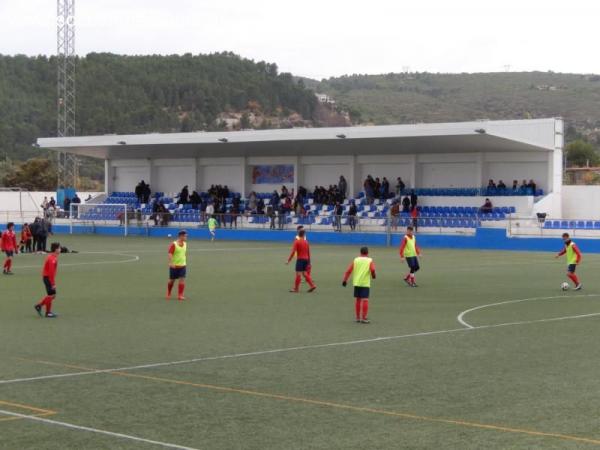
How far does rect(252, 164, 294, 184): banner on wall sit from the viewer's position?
222ft

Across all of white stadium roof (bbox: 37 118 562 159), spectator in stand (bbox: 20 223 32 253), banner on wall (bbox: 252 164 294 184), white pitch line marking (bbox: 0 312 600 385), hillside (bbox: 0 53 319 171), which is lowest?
white pitch line marking (bbox: 0 312 600 385)

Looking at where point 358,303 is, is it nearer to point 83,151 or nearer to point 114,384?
point 114,384

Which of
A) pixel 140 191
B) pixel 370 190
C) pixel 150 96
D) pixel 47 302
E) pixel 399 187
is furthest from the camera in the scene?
pixel 150 96

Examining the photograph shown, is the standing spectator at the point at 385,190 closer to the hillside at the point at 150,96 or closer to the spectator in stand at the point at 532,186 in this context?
the spectator in stand at the point at 532,186

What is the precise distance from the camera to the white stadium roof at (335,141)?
54.0 m

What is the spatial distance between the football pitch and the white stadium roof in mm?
25497

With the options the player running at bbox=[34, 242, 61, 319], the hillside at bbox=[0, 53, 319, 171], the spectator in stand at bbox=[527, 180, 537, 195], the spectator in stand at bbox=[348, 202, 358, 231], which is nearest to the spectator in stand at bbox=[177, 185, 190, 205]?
the spectator in stand at bbox=[348, 202, 358, 231]

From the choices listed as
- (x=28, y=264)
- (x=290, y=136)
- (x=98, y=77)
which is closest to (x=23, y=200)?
(x=290, y=136)

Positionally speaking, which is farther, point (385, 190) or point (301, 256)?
point (385, 190)

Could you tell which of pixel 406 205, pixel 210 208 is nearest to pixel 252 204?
pixel 210 208

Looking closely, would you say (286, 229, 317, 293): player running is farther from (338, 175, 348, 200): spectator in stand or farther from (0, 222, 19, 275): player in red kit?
(338, 175, 348, 200): spectator in stand

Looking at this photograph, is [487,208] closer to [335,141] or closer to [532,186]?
[532,186]

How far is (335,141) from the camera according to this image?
5972 cm

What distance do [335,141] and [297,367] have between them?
45506 millimetres
